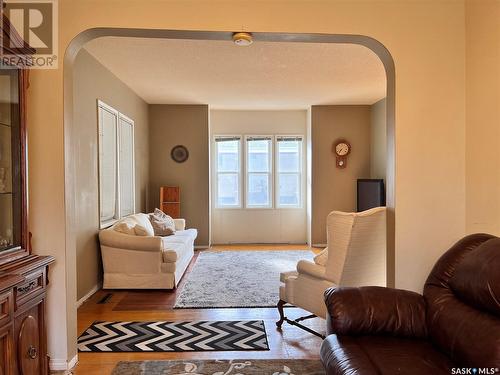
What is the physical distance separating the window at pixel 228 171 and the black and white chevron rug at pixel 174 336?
435 cm

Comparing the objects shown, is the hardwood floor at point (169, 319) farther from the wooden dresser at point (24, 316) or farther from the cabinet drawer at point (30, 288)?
the cabinet drawer at point (30, 288)

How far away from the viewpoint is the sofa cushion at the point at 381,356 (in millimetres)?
1614

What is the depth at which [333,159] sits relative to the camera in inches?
282

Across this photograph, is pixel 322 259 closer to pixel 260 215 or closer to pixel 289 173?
pixel 260 215

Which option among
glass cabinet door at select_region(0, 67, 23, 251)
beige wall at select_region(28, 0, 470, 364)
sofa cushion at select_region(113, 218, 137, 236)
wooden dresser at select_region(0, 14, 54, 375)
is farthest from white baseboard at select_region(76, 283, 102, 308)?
glass cabinet door at select_region(0, 67, 23, 251)

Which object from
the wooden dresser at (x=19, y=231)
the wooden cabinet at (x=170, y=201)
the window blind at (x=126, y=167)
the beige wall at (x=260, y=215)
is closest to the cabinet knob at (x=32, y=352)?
the wooden dresser at (x=19, y=231)

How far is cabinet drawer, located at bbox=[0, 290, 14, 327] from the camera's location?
175 cm

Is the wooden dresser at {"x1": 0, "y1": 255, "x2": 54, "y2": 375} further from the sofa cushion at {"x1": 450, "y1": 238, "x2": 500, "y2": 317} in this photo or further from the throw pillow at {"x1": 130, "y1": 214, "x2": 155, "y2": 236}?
the sofa cushion at {"x1": 450, "y1": 238, "x2": 500, "y2": 317}

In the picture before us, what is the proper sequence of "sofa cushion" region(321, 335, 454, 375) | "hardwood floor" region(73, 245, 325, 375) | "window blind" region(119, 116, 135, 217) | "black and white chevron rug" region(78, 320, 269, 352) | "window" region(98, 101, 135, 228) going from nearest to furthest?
"sofa cushion" region(321, 335, 454, 375) → "hardwood floor" region(73, 245, 325, 375) → "black and white chevron rug" region(78, 320, 269, 352) → "window" region(98, 101, 135, 228) → "window blind" region(119, 116, 135, 217)

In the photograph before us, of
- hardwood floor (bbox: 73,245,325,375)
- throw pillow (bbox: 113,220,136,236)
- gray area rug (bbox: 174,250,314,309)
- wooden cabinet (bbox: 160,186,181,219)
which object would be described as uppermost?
wooden cabinet (bbox: 160,186,181,219)

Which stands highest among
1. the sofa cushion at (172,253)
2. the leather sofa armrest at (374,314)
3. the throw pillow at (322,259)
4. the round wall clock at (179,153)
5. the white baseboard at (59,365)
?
the round wall clock at (179,153)

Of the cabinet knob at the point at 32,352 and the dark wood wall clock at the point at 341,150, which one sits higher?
the dark wood wall clock at the point at 341,150

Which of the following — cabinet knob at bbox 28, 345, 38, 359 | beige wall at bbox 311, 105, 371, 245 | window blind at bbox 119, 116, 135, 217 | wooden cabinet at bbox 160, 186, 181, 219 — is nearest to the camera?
cabinet knob at bbox 28, 345, 38, 359

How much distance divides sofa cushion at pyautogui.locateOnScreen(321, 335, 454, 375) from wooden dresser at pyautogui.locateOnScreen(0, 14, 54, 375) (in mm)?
1663
